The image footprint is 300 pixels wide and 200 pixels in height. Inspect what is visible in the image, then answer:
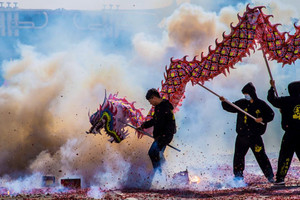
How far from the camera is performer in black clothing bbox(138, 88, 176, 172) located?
Result: 11.6 m

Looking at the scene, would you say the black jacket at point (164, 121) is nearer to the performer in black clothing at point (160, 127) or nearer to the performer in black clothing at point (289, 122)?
the performer in black clothing at point (160, 127)

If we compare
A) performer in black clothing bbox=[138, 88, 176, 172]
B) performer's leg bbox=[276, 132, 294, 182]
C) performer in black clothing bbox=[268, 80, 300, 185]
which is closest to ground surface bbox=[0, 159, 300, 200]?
performer's leg bbox=[276, 132, 294, 182]

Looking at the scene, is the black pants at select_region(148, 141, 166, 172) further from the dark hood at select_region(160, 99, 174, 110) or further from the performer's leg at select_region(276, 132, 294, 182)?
the performer's leg at select_region(276, 132, 294, 182)

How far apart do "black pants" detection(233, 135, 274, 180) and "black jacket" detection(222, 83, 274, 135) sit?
0.48ft

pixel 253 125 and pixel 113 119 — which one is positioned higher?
pixel 113 119

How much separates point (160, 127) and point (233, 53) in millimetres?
2225

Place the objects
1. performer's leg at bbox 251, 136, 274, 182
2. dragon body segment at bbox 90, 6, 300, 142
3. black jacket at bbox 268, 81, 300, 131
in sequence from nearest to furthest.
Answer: black jacket at bbox 268, 81, 300, 131 → dragon body segment at bbox 90, 6, 300, 142 → performer's leg at bbox 251, 136, 274, 182

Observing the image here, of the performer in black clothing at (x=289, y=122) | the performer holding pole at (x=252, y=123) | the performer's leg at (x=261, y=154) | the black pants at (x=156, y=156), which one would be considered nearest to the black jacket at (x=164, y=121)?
the black pants at (x=156, y=156)

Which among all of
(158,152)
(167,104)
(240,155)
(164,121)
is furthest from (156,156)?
(240,155)

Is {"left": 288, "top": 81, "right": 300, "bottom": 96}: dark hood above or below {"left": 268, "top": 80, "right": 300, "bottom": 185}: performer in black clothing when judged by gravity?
above

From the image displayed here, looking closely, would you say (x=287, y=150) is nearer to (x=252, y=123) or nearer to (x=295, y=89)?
(x=252, y=123)

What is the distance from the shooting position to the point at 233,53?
38.6 ft

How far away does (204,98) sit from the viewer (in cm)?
1634

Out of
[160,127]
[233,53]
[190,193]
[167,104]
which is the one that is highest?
[233,53]
